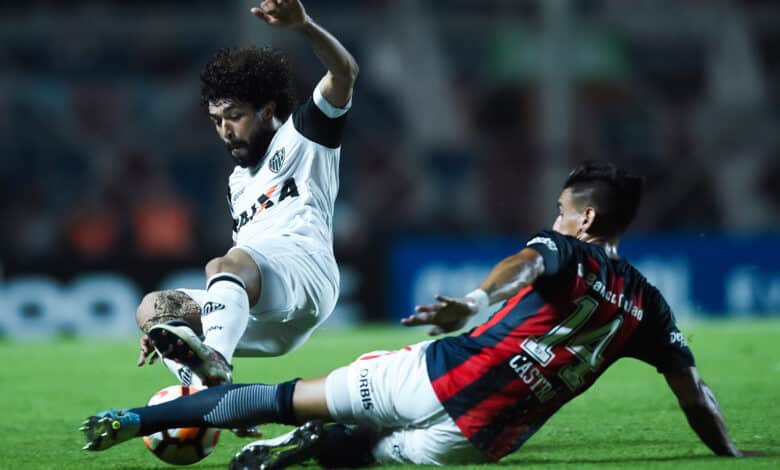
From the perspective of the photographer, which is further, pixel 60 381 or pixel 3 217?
pixel 3 217

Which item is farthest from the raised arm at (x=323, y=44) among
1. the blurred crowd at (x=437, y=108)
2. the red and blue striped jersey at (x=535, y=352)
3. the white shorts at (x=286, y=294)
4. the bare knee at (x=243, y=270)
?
the blurred crowd at (x=437, y=108)

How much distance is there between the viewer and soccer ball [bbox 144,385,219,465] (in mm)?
5270

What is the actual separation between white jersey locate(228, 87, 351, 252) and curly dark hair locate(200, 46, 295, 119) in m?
0.25

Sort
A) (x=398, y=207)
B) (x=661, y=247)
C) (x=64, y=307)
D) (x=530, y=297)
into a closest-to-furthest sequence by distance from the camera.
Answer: (x=530, y=297) < (x=64, y=307) < (x=661, y=247) < (x=398, y=207)

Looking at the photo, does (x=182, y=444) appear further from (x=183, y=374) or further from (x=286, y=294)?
(x=286, y=294)

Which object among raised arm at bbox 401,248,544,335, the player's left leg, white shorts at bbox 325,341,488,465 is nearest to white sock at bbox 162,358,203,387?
the player's left leg

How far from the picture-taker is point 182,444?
17.3 feet

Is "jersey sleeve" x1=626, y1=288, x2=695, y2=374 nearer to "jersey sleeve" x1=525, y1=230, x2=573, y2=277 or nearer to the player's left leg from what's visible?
"jersey sleeve" x1=525, y1=230, x2=573, y2=277

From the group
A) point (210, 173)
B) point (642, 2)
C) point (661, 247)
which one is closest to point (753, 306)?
point (661, 247)

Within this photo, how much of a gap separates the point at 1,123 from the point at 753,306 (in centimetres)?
1093

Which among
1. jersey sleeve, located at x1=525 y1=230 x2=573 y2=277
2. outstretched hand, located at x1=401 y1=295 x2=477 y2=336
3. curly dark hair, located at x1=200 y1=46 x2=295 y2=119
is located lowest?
outstretched hand, located at x1=401 y1=295 x2=477 y2=336

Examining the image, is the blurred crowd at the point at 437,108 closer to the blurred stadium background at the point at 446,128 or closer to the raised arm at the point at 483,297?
the blurred stadium background at the point at 446,128

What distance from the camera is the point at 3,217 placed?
Result: 17812 millimetres

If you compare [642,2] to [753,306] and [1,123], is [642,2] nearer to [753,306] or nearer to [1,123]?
[753,306]
